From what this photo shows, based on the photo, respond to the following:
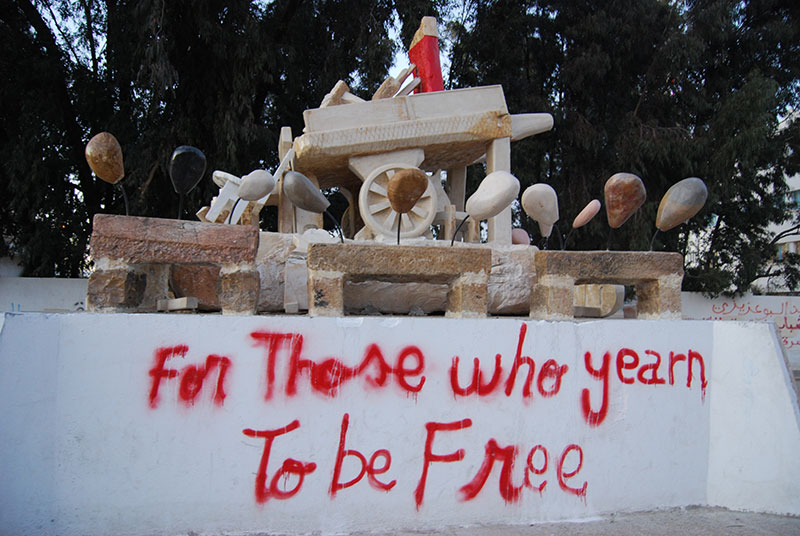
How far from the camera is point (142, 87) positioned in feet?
34.8

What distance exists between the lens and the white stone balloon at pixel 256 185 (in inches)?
147

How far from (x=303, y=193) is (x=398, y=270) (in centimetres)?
72

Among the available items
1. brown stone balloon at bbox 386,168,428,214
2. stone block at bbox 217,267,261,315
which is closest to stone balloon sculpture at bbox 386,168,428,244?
brown stone balloon at bbox 386,168,428,214

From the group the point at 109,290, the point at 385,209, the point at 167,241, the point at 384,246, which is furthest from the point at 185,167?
the point at 385,209

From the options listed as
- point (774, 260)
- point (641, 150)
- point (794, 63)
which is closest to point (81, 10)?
point (641, 150)

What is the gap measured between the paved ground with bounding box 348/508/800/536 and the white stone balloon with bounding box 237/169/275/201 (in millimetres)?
2110

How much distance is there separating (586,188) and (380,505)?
11.8 m

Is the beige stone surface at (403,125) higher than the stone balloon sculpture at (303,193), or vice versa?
the beige stone surface at (403,125)

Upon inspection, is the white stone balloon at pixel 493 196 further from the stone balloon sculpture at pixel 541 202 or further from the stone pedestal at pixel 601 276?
the stone pedestal at pixel 601 276

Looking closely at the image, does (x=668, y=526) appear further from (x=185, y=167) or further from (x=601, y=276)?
(x=185, y=167)

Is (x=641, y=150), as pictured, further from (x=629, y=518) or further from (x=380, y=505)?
(x=380, y=505)

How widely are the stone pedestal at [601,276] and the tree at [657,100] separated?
9.02 meters

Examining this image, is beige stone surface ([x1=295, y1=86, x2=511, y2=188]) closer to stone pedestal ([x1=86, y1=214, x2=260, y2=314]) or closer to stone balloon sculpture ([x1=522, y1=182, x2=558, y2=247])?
stone balloon sculpture ([x1=522, y1=182, x2=558, y2=247])

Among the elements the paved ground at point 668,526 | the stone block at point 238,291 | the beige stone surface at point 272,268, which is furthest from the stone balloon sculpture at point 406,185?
the paved ground at point 668,526
